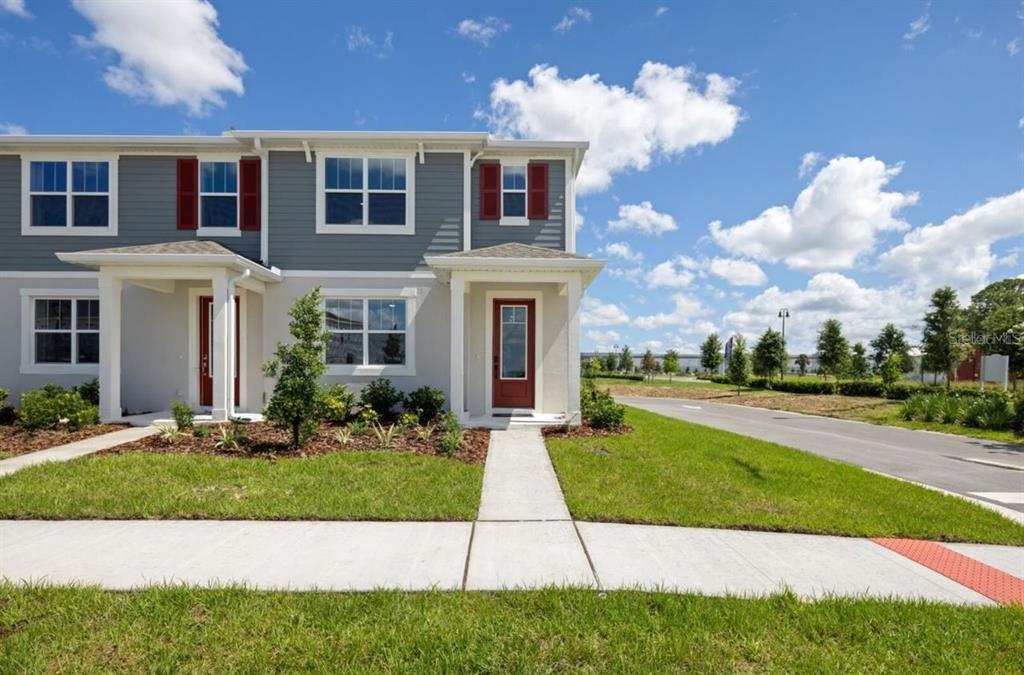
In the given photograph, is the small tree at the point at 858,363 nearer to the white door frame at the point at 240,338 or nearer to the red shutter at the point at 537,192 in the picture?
the red shutter at the point at 537,192

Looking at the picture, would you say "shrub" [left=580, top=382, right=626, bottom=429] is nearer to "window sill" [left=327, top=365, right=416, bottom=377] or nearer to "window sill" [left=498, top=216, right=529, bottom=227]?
"window sill" [left=327, top=365, right=416, bottom=377]

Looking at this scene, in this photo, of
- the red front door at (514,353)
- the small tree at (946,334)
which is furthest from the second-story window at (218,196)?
the small tree at (946,334)

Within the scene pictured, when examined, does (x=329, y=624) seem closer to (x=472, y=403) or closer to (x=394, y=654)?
(x=394, y=654)

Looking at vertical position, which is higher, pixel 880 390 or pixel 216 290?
pixel 216 290

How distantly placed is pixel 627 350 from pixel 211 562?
4966 centimetres

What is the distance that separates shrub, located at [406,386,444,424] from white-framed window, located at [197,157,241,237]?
19.7 feet

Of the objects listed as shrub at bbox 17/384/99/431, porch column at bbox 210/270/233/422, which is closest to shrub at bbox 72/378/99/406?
shrub at bbox 17/384/99/431

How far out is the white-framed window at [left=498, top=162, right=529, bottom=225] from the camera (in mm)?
11117

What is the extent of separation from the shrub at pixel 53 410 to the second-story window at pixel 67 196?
13.7 ft

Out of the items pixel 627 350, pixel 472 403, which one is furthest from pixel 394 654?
Answer: pixel 627 350

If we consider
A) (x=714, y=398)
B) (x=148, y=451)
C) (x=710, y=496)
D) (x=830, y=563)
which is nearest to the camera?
(x=830, y=563)

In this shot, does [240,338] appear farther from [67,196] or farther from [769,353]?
[769,353]

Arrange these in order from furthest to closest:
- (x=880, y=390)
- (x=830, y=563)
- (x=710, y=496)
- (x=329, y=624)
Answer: (x=880, y=390) < (x=710, y=496) < (x=830, y=563) < (x=329, y=624)

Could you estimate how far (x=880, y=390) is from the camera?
22078 mm
